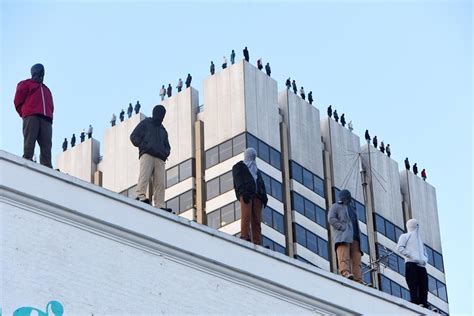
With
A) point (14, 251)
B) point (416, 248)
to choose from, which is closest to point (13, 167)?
point (14, 251)

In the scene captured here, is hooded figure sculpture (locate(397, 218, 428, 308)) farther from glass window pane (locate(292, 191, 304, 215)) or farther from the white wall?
glass window pane (locate(292, 191, 304, 215))

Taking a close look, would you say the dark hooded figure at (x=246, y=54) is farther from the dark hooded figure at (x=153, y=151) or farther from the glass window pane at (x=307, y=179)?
the dark hooded figure at (x=153, y=151)

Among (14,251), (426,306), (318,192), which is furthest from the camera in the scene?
(318,192)

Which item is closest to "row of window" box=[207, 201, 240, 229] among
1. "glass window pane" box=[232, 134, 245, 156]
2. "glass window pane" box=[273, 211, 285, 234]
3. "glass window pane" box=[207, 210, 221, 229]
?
"glass window pane" box=[207, 210, 221, 229]

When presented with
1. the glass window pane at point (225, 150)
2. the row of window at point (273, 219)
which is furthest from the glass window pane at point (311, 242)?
the glass window pane at point (225, 150)

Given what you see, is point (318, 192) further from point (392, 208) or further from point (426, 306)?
point (426, 306)

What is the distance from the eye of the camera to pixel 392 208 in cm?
6981

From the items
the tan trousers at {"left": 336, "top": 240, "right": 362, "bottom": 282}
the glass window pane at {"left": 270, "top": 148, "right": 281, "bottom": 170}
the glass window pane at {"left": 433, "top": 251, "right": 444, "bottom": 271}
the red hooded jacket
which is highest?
the glass window pane at {"left": 270, "top": 148, "right": 281, "bottom": 170}

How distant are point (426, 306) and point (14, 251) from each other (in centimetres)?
801

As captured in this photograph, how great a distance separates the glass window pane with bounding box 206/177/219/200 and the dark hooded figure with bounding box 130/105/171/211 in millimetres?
43901

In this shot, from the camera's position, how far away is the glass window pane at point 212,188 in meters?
62.3

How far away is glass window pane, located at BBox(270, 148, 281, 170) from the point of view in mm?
63553

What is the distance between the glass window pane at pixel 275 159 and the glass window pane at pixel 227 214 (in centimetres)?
375

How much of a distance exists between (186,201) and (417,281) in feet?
142
